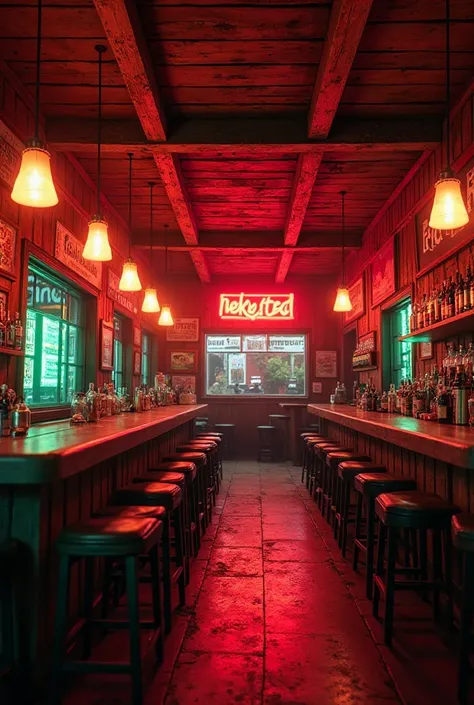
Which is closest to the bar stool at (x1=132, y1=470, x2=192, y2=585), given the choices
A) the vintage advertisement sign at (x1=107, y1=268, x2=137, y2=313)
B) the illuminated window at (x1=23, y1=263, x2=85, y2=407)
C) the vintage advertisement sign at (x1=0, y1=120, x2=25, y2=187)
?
the illuminated window at (x1=23, y1=263, x2=85, y2=407)

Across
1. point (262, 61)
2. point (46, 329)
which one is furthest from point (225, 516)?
point (262, 61)

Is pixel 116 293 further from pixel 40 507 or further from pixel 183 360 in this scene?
pixel 40 507

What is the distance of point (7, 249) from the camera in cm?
344

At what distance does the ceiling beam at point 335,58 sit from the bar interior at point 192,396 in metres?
0.02

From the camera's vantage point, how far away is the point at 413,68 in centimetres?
344

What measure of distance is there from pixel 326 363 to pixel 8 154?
694 cm

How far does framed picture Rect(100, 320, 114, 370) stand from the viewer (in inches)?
218

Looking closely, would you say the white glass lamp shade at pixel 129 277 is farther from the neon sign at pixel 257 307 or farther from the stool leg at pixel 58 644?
the neon sign at pixel 257 307

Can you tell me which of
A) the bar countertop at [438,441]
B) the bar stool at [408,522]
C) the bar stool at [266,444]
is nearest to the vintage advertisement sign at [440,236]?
the bar countertop at [438,441]

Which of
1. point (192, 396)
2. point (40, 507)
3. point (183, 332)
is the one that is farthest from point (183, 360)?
point (40, 507)

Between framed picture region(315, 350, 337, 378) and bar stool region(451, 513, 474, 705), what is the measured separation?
24.7 feet

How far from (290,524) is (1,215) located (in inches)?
131

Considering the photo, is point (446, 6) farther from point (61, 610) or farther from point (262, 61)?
point (61, 610)

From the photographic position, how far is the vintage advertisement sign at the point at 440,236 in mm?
3807
